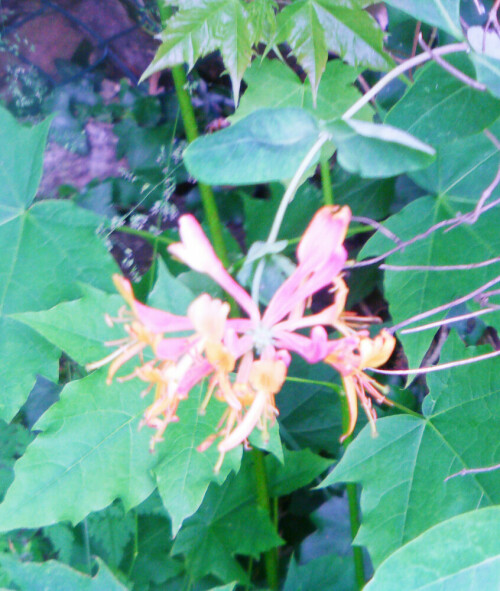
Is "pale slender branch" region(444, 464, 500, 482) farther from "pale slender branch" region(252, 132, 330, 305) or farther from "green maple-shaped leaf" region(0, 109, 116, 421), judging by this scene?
"green maple-shaped leaf" region(0, 109, 116, 421)

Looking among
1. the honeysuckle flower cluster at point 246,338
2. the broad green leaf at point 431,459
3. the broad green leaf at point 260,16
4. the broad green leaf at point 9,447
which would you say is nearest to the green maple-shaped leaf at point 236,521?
the broad green leaf at point 431,459

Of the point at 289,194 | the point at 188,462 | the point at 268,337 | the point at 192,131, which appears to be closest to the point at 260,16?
the point at 192,131

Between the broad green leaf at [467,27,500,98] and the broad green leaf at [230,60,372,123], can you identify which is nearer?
the broad green leaf at [467,27,500,98]

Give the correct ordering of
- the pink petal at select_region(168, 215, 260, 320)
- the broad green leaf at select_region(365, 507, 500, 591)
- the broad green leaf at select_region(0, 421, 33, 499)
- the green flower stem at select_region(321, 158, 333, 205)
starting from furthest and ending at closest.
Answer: the broad green leaf at select_region(0, 421, 33, 499) < the green flower stem at select_region(321, 158, 333, 205) < the broad green leaf at select_region(365, 507, 500, 591) < the pink petal at select_region(168, 215, 260, 320)

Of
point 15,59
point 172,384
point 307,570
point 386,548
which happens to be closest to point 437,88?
point 172,384

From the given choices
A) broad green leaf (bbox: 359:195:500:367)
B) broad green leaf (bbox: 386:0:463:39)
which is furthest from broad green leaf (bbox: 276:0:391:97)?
broad green leaf (bbox: 359:195:500:367)

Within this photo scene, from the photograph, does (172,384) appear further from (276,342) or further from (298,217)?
(298,217)

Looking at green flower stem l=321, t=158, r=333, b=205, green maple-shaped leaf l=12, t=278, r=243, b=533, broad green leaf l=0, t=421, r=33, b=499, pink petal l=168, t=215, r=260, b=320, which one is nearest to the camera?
pink petal l=168, t=215, r=260, b=320
